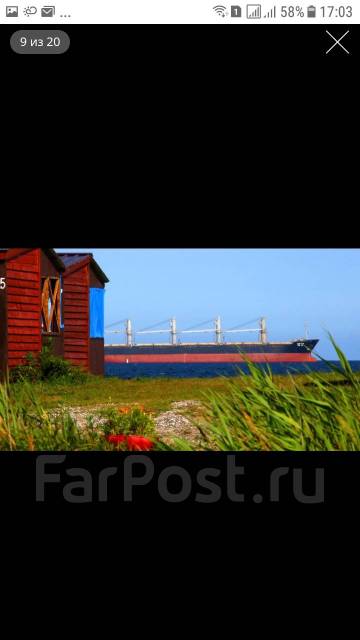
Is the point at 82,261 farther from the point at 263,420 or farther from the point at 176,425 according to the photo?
the point at 263,420

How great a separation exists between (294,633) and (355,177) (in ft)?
5.40

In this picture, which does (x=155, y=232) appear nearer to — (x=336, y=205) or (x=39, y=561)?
(x=336, y=205)

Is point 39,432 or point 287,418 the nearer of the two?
point 287,418

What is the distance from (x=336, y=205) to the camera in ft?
8.89

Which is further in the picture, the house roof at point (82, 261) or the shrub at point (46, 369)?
the house roof at point (82, 261)

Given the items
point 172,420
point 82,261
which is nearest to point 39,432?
point 172,420

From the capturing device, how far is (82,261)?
82.4 ft
